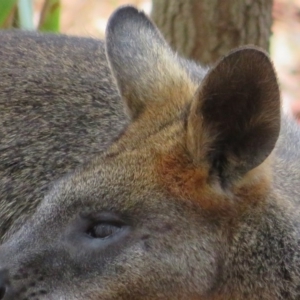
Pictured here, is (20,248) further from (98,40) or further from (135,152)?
(98,40)

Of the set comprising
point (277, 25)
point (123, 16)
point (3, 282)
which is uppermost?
point (123, 16)

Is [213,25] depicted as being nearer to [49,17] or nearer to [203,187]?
[49,17]

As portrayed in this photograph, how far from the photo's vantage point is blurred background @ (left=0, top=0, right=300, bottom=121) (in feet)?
26.4

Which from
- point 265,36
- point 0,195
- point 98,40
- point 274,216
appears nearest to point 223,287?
point 274,216

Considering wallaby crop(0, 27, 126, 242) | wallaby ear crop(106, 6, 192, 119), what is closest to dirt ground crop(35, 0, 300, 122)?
wallaby crop(0, 27, 126, 242)

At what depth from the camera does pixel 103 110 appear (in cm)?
402

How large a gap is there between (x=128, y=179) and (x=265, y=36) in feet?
8.55

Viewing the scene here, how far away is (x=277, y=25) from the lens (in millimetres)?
8844

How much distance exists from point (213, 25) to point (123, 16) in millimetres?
1839

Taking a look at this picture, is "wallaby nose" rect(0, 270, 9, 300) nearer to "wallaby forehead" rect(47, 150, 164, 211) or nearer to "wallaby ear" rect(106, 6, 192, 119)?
"wallaby forehead" rect(47, 150, 164, 211)

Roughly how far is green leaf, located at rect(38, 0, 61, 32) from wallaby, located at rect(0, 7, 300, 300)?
2566mm

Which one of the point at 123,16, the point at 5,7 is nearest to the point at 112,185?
the point at 123,16

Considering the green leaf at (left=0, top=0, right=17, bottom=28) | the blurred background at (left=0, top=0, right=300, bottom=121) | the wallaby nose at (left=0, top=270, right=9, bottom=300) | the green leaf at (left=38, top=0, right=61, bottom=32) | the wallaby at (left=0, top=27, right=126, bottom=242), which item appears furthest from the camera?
the blurred background at (left=0, top=0, right=300, bottom=121)

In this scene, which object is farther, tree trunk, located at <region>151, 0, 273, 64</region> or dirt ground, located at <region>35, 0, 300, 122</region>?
dirt ground, located at <region>35, 0, 300, 122</region>
